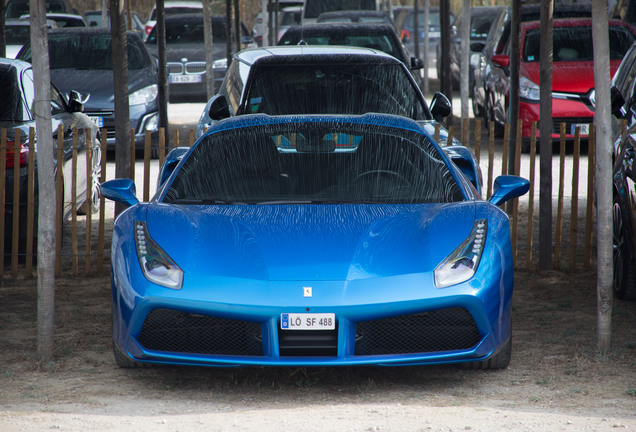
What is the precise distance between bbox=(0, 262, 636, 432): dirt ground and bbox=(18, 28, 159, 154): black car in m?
6.99

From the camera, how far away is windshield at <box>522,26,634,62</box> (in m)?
13.4

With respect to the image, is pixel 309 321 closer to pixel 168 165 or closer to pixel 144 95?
pixel 168 165

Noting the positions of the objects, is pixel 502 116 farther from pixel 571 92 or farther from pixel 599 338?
pixel 599 338

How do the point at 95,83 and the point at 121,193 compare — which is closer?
the point at 121,193

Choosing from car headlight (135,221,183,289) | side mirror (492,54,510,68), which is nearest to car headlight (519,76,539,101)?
side mirror (492,54,510,68)

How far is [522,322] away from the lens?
5.81 metres

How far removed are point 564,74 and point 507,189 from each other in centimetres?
807

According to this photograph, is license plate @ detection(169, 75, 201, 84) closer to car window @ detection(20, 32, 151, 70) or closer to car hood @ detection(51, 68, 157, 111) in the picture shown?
car window @ detection(20, 32, 151, 70)

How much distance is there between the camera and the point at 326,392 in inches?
173

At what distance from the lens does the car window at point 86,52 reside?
13.2 m

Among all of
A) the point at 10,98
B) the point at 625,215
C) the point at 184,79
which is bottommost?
the point at 184,79

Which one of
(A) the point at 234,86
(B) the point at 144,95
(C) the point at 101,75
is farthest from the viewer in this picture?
(C) the point at 101,75

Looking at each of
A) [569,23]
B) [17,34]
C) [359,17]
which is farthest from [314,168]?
[359,17]

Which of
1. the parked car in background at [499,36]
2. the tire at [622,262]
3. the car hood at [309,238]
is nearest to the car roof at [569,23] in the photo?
the parked car in background at [499,36]
